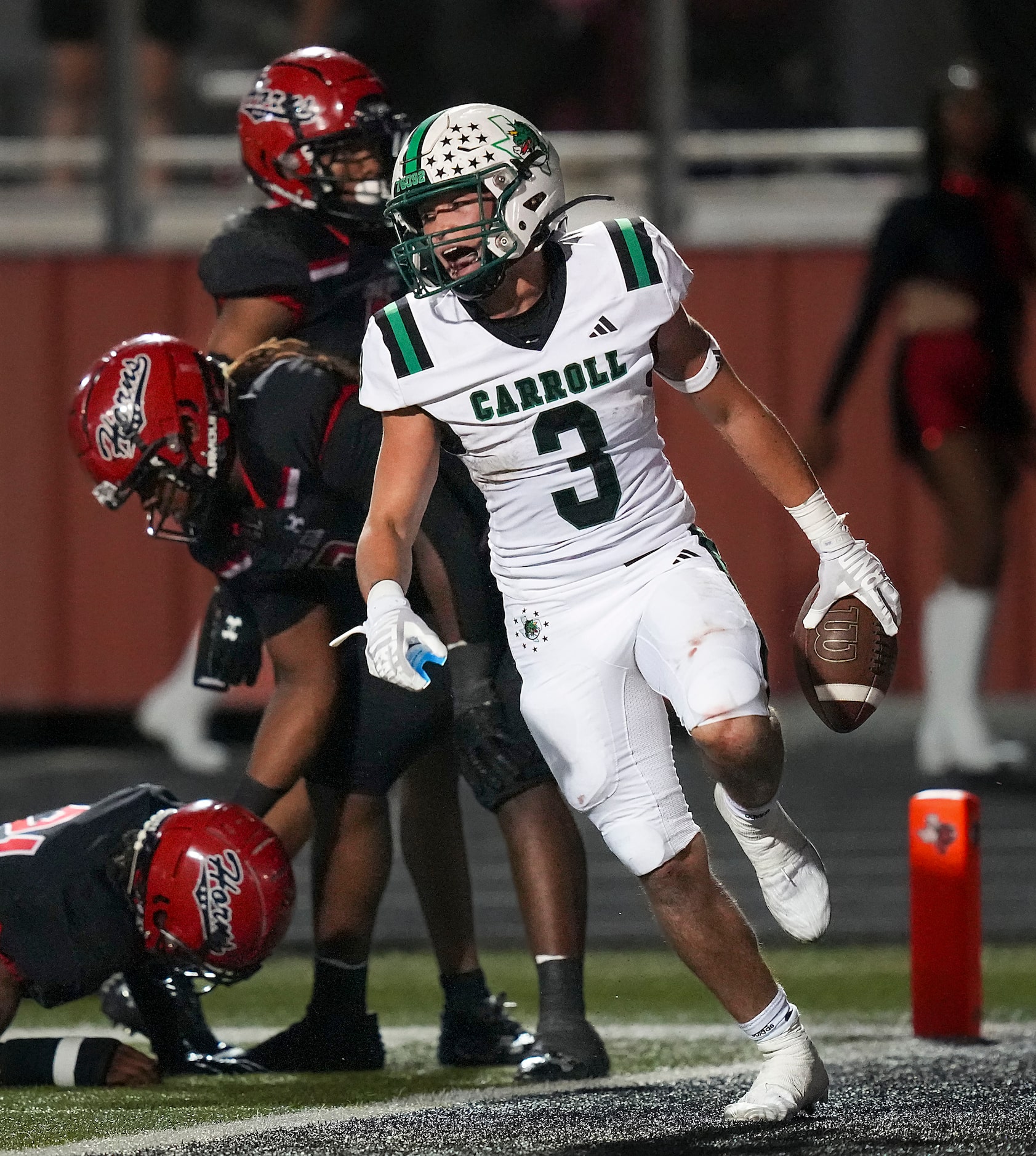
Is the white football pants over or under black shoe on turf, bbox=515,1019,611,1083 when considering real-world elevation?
over

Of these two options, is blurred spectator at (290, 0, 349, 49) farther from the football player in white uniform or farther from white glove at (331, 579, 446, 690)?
white glove at (331, 579, 446, 690)

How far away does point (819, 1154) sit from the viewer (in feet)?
9.66

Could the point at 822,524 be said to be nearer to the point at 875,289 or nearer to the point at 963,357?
the point at 875,289

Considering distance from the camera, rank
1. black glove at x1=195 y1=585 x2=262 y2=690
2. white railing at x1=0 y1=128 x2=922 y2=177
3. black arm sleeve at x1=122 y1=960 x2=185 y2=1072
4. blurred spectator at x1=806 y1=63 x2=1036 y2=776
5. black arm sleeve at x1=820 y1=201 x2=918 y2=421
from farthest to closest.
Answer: white railing at x1=0 y1=128 x2=922 y2=177 → blurred spectator at x1=806 y1=63 x2=1036 y2=776 → black arm sleeve at x1=820 y1=201 x2=918 y2=421 → black glove at x1=195 y1=585 x2=262 y2=690 → black arm sleeve at x1=122 y1=960 x2=185 y2=1072

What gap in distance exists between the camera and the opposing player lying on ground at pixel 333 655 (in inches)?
145

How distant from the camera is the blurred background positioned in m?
8.13

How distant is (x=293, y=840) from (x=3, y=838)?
0.57m

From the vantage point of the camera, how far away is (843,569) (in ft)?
11.2

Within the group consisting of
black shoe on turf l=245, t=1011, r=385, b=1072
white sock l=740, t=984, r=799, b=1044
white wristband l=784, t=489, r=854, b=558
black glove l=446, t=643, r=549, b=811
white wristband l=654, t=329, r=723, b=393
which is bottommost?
black shoe on turf l=245, t=1011, r=385, b=1072

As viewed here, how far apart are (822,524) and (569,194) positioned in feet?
17.4

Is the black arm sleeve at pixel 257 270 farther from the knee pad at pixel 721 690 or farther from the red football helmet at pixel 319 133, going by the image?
the knee pad at pixel 721 690

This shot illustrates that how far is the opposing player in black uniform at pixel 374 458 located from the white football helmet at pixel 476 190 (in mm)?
525

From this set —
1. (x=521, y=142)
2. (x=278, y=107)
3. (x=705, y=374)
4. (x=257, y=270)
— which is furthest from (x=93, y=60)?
(x=705, y=374)

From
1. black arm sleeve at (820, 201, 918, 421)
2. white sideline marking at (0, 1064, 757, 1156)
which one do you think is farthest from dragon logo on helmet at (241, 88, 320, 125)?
black arm sleeve at (820, 201, 918, 421)
